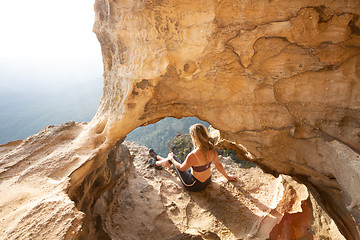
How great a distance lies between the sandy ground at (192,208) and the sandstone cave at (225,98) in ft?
0.92

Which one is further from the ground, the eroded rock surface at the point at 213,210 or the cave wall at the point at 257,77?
the cave wall at the point at 257,77

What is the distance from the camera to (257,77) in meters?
2.25

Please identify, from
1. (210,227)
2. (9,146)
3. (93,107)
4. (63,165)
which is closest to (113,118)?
(63,165)

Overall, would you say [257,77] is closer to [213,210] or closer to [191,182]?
[191,182]

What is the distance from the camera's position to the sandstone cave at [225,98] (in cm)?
175

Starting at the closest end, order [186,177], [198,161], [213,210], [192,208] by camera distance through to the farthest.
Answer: [198,161] < [213,210] < [192,208] < [186,177]

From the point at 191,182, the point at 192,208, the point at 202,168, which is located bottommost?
the point at 192,208

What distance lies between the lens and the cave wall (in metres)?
1.85

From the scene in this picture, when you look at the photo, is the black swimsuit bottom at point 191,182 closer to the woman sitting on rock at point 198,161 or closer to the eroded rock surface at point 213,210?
the woman sitting on rock at point 198,161

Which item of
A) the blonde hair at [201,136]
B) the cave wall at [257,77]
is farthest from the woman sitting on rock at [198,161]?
the cave wall at [257,77]

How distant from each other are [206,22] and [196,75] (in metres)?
0.63

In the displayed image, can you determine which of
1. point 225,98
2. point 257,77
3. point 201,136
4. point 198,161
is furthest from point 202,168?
point 257,77

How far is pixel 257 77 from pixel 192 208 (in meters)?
2.42

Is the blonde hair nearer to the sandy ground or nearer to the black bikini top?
the black bikini top
